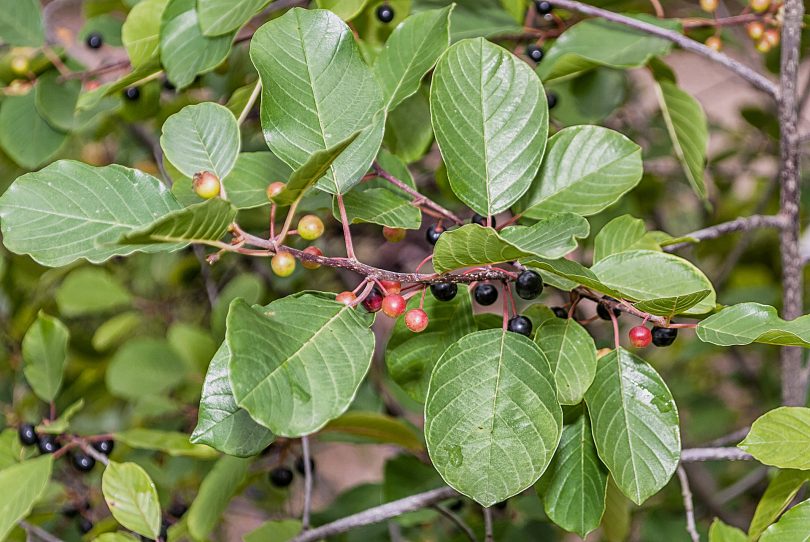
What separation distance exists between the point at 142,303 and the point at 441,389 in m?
1.51

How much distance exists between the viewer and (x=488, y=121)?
2.31 feet

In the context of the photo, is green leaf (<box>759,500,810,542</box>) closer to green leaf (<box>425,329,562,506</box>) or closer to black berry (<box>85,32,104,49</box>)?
green leaf (<box>425,329,562,506</box>)

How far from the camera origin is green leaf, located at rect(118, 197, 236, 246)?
479 millimetres

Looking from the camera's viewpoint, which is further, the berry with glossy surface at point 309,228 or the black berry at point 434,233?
the black berry at point 434,233

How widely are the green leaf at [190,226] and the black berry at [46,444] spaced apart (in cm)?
63

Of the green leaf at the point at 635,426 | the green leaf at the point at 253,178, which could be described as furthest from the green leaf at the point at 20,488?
the green leaf at the point at 635,426

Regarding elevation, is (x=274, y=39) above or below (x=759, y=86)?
above

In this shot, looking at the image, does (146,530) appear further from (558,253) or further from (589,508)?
(558,253)

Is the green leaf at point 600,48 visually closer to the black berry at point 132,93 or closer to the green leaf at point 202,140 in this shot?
the green leaf at point 202,140

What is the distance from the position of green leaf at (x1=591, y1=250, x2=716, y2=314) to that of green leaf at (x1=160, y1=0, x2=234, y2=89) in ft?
1.63

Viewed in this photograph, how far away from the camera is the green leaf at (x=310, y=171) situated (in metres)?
0.52

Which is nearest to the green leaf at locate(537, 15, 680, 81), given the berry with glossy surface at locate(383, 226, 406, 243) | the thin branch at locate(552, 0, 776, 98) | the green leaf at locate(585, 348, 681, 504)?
the thin branch at locate(552, 0, 776, 98)

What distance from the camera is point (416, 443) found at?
113 cm

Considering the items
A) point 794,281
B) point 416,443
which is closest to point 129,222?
point 416,443
